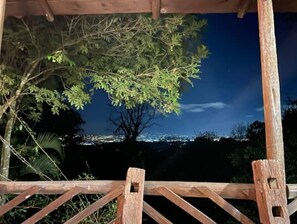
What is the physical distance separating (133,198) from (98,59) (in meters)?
2.05

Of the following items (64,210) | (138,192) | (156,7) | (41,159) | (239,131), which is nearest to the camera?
(138,192)

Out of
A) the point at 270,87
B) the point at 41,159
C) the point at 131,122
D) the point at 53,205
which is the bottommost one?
the point at 53,205

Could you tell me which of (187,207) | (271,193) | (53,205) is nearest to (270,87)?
(271,193)

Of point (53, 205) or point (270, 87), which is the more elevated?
point (270, 87)

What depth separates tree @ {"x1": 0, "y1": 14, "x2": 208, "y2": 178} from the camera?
3275 millimetres

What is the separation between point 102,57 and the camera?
3494 mm

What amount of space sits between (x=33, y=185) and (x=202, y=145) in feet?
14.5

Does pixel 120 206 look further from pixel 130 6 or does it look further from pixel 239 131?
pixel 239 131

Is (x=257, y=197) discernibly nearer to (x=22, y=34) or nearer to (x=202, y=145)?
(x=22, y=34)

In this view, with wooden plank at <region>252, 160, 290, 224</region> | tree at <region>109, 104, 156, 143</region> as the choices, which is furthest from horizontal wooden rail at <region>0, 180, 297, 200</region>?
tree at <region>109, 104, 156, 143</region>

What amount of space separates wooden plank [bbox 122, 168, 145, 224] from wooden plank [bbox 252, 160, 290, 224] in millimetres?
602

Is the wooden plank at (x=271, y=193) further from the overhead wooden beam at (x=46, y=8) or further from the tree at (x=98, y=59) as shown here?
the tree at (x=98, y=59)

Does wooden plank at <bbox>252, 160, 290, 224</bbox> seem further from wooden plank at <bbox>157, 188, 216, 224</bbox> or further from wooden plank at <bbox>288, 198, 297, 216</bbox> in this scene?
wooden plank at <bbox>157, 188, 216, 224</bbox>

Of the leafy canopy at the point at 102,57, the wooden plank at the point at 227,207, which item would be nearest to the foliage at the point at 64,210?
the leafy canopy at the point at 102,57
